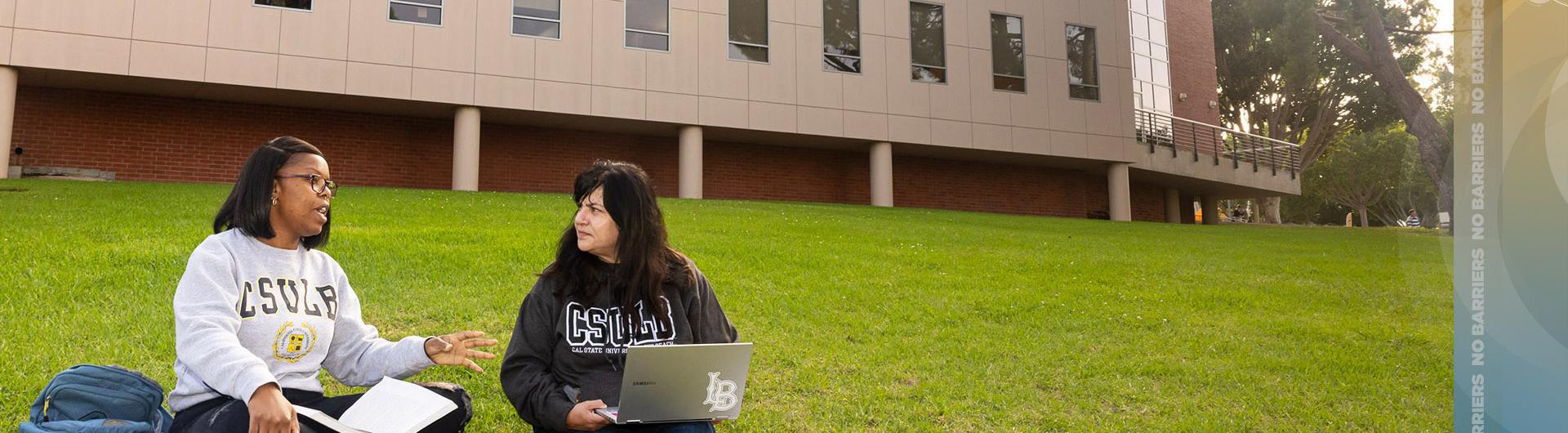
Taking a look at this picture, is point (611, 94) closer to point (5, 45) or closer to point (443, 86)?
point (443, 86)

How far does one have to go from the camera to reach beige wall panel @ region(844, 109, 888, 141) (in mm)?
22141

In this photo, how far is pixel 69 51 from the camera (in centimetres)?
1667

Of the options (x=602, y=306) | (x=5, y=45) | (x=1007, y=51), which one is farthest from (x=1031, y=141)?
(x=602, y=306)

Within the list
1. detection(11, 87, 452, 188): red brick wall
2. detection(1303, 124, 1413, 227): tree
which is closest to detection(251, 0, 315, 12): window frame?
detection(11, 87, 452, 188): red brick wall

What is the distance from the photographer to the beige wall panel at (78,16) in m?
16.5

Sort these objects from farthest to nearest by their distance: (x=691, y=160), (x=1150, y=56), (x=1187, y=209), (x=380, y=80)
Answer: (x=1187, y=209), (x=1150, y=56), (x=691, y=160), (x=380, y=80)

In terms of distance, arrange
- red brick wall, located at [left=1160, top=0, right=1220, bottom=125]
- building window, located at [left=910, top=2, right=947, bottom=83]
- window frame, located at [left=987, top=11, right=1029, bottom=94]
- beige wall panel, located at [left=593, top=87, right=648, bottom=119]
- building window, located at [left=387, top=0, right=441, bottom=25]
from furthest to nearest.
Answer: red brick wall, located at [left=1160, top=0, right=1220, bottom=125], window frame, located at [left=987, top=11, right=1029, bottom=94], building window, located at [left=910, top=2, right=947, bottom=83], beige wall panel, located at [left=593, top=87, right=648, bottom=119], building window, located at [left=387, top=0, right=441, bottom=25]

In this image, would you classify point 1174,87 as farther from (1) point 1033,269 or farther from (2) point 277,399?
(2) point 277,399

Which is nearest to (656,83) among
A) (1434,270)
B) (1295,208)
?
(1434,270)

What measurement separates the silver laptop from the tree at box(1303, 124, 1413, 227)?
119 feet

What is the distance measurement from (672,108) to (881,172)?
17.3 feet

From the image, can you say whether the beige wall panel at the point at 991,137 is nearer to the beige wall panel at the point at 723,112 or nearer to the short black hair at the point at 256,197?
the beige wall panel at the point at 723,112

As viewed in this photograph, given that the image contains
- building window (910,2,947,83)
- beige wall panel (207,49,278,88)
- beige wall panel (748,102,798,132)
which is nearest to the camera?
beige wall panel (207,49,278,88)

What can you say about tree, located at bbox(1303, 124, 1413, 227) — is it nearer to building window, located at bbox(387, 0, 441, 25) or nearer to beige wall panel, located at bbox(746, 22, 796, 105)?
beige wall panel, located at bbox(746, 22, 796, 105)
